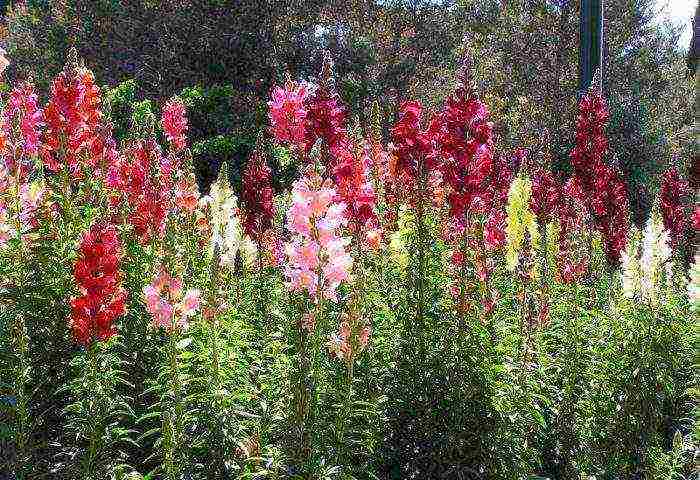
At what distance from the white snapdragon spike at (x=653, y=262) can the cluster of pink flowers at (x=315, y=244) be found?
7.95 ft

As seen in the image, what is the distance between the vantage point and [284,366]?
4.54 m

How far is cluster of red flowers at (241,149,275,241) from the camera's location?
6.58 metres

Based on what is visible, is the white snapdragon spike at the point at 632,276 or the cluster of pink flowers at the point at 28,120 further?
the cluster of pink flowers at the point at 28,120

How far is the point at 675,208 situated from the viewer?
8047 millimetres

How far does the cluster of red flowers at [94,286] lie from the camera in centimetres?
414

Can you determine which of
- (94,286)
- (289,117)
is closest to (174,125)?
(289,117)

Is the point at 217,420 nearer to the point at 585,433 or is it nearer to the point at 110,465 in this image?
the point at 110,465

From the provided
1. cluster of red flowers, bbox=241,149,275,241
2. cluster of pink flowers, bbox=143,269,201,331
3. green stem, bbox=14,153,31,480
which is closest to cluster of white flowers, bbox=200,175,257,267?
cluster of red flowers, bbox=241,149,275,241

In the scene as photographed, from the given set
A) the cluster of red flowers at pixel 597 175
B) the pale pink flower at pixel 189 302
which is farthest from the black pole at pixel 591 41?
the pale pink flower at pixel 189 302

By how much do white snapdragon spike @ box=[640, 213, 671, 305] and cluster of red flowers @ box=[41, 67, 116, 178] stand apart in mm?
4133

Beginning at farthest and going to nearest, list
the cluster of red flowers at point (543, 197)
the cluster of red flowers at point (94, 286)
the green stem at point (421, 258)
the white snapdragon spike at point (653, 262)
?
1. the cluster of red flowers at point (543, 197)
2. the white snapdragon spike at point (653, 262)
3. the green stem at point (421, 258)
4. the cluster of red flowers at point (94, 286)

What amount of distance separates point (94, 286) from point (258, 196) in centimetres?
259

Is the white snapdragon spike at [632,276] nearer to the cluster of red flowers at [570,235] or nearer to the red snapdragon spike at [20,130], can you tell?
the cluster of red flowers at [570,235]

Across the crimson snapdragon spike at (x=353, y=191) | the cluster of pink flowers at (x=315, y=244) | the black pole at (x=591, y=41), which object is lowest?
the cluster of pink flowers at (x=315, y=244)
